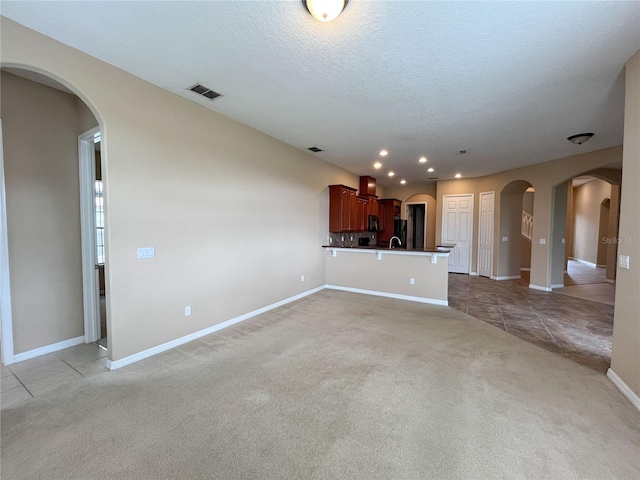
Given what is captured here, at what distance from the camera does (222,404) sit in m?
2.07

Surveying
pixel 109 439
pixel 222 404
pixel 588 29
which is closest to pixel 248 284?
pixel 222 404

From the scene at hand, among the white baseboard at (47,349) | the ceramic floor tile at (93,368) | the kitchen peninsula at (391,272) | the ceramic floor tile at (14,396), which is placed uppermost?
the kitchen peninsula at (391,272)

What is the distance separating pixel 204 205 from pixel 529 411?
147 inches

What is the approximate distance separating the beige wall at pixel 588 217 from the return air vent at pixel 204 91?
12.0m

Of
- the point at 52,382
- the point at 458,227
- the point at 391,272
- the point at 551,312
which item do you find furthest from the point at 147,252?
the point at 458,227

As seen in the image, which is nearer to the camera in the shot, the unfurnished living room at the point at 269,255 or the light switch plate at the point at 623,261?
the unfurnished living room at the point at 269,255

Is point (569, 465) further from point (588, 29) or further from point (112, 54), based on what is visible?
point (112, 54)

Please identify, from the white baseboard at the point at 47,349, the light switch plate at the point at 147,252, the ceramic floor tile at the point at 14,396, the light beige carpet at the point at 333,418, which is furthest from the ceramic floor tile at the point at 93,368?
the light switch plate at the point at 147,252

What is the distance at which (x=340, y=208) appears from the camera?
19.7 feet

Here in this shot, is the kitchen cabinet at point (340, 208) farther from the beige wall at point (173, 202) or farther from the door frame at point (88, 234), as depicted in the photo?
the door frame at point (88, 234)

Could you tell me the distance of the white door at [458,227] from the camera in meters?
7.71

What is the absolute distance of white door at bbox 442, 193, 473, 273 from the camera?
7.71 metres

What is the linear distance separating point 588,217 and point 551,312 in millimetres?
8594

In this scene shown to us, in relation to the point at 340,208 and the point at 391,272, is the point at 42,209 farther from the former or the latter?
the point at 391,272
